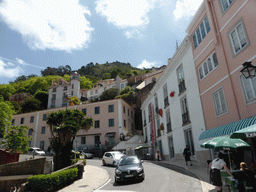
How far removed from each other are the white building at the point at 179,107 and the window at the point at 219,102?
213 cm

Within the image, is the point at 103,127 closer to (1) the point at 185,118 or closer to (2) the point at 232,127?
(1) the point at 185,118

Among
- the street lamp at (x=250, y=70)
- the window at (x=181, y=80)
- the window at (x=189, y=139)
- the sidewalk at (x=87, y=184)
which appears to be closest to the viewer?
the street lamp at (x=250, y=70)

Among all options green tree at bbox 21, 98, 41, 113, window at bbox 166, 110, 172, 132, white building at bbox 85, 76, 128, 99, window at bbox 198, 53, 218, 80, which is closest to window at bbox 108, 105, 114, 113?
window at bbox 166, 110, 172, 132

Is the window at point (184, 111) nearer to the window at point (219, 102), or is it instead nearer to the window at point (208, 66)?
the window at point (208, 66)

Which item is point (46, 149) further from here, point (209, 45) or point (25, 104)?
point (209, 45)

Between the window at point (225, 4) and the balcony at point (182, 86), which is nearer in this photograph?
the window at point (225, 4)

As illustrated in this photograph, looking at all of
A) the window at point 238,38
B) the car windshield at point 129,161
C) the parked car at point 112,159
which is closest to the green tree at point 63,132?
the car windshield at point 129,161

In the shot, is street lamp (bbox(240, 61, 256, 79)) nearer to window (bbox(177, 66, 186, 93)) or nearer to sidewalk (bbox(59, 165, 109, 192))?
sidewalk (bbox(59, 165, 109, 192))

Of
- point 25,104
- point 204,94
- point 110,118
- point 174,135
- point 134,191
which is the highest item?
point 25,104

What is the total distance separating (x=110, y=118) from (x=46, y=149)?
645 inches

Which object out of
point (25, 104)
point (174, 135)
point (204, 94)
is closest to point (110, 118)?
point (174, 135)

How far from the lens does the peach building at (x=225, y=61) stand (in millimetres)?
9609

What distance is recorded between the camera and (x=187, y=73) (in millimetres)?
17422

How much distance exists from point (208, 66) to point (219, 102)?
3111mm
